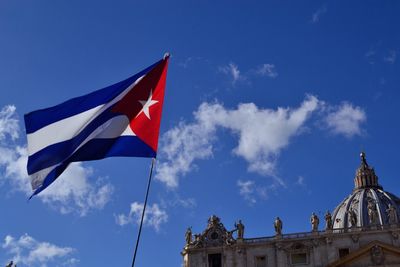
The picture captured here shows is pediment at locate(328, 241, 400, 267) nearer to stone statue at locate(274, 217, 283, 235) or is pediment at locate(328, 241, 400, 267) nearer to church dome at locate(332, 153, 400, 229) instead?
stone statue at locate(274, 217, 283, 235)

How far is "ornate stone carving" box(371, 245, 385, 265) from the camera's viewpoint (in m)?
70.2

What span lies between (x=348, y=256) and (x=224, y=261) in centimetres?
1509

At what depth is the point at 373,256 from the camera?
231 feet

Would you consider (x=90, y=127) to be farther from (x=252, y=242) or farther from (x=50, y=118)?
(x=252, y=242)

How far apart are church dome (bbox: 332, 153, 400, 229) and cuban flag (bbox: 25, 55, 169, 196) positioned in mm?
99494

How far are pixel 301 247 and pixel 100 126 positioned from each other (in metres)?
54.1

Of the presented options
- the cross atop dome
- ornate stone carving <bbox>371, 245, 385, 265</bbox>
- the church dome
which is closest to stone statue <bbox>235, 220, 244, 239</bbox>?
ornate stone carving <bbox>371, 245, 385, 265</bbox>

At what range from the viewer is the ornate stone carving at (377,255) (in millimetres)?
70250

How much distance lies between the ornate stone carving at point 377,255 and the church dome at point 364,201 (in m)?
47.7

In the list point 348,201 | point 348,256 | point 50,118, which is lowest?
point 50,118

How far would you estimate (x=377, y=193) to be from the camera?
131625 millimetres

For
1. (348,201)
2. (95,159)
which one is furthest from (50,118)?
(348,201)

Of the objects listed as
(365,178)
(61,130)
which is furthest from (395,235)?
(365,178)

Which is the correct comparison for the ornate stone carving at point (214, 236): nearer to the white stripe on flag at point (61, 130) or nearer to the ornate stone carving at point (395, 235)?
the ornate stone carving at point (395, 235)
